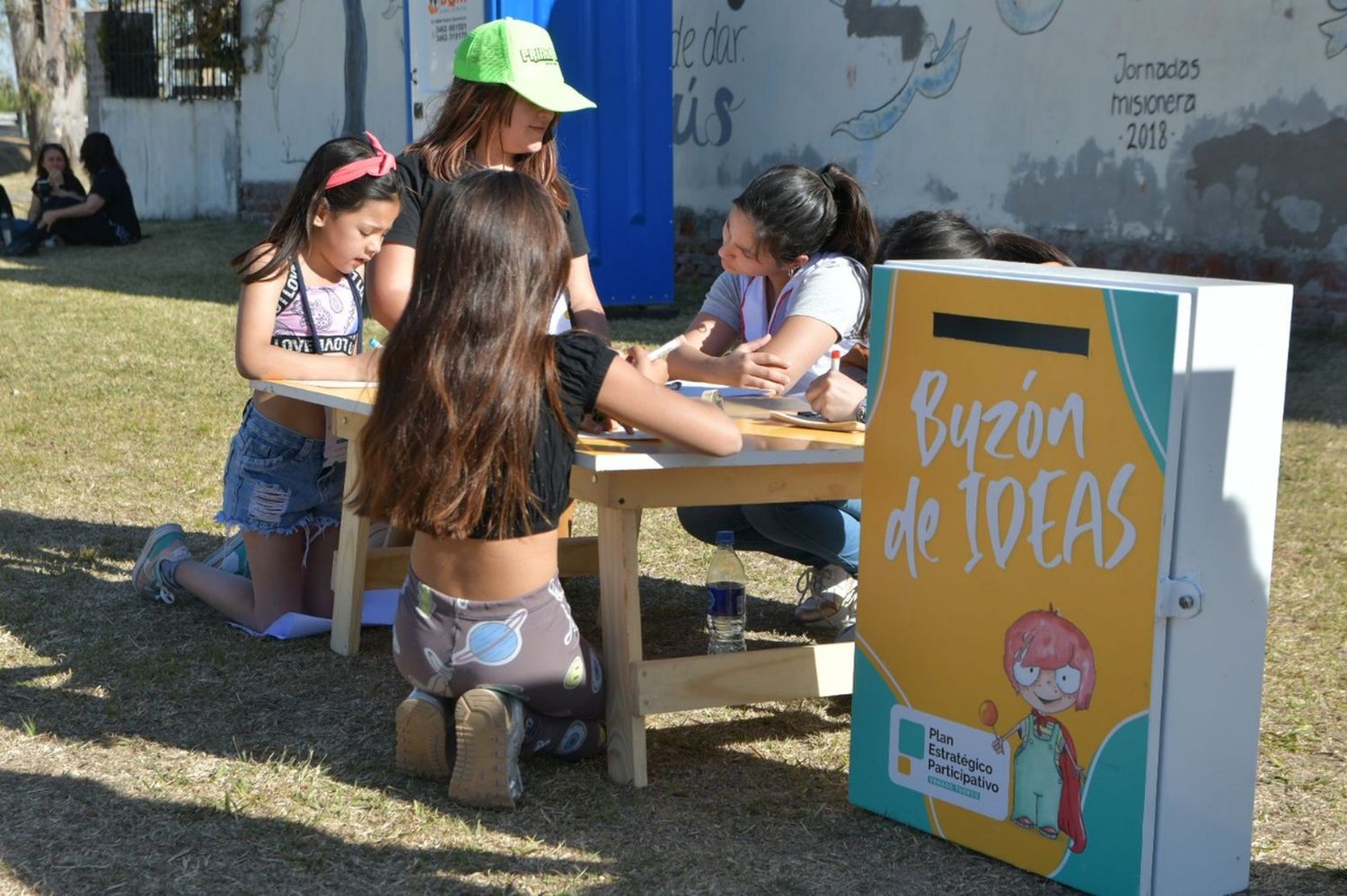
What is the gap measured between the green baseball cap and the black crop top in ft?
3.77

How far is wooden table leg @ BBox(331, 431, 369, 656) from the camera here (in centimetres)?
371

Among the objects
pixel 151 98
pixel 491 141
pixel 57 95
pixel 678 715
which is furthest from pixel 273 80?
pixel 678 715

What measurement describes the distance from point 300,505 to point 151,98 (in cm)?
1504

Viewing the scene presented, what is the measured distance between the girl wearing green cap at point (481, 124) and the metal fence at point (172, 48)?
41.1 ft

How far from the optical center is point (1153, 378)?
2.26 m

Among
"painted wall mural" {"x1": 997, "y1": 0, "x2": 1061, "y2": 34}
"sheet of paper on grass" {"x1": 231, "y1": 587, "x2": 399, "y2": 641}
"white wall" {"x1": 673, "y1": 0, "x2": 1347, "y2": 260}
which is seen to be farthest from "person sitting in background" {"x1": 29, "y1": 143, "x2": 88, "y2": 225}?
"sheet of paper on grass" {"x1": 231, "y1": 587, "x2": 399, "y2": 641}

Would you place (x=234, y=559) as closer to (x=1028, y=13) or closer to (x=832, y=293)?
(x=832, y=293)

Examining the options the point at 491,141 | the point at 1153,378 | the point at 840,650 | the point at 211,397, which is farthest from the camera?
the point at 211,397

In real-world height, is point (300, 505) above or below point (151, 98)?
below

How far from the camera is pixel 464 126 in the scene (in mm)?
3857

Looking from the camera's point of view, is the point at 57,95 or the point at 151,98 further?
the point at 57,95

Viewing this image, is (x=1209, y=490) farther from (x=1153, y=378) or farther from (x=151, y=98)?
(x=151, y=98)

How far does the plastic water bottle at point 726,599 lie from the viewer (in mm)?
3572

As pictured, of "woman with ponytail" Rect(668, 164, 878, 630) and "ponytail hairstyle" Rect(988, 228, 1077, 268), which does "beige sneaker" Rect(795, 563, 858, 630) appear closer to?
"woman with ponytail" Rect(668, 164, 878, 630)
